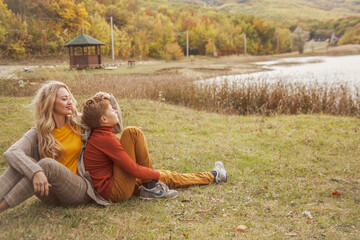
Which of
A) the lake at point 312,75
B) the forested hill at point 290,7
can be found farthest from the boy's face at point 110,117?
the forested hill at point 290,7

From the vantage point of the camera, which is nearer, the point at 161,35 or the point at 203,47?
the point at 161,35

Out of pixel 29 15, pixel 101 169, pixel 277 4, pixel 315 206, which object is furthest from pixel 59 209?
pixel 277 4

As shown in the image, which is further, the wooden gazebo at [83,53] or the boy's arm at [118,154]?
the wooden gazebo at [83,53]

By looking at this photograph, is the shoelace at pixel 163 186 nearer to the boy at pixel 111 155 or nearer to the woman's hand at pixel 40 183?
the boy at pixel 111 155

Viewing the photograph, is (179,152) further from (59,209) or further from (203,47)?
(203,47)

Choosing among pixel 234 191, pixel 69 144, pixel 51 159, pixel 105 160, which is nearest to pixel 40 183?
pixel 51 159

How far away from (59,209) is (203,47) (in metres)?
45.6

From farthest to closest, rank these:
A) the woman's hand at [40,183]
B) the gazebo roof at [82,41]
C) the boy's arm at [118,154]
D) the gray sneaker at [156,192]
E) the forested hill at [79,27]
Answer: the gazebo roof at [82,41], the forested hill at [79,27], the gray sneaker at [156,192], the boy's arm at [118,154], the woman's hand at [40,183]

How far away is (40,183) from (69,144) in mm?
538

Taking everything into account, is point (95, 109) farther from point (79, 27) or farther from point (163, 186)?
point (79, 27)

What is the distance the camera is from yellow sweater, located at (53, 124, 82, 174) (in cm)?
294

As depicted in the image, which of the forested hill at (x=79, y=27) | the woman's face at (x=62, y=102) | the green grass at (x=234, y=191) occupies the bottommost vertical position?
the green grass at (x=234, y=191)

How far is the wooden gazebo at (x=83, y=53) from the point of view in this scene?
33.7 feet

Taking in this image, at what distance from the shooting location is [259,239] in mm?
2670
